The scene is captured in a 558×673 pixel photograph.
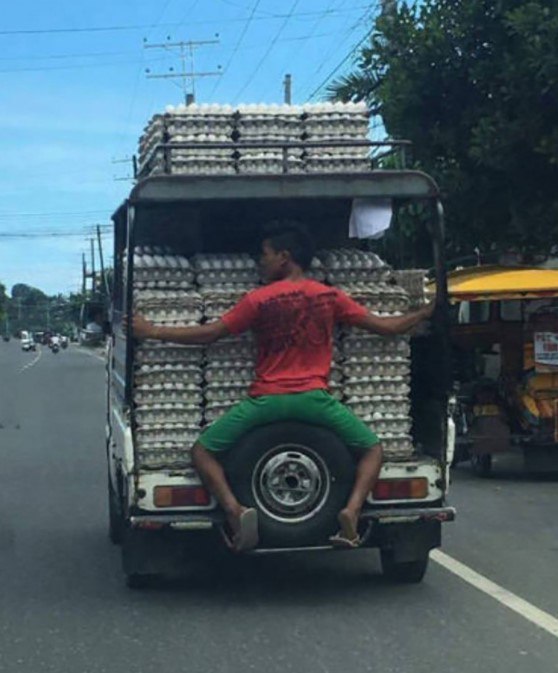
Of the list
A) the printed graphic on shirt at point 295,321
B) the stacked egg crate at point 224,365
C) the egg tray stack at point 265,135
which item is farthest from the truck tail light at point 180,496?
the egg tray stack at point 265,135

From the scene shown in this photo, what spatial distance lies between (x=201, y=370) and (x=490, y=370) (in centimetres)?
→ 863

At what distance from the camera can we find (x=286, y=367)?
25.7 ft

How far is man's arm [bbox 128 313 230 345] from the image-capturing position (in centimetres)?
774

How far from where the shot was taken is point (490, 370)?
16.1 meters

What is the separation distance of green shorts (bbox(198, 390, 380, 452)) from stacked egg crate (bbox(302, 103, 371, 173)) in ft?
5.28

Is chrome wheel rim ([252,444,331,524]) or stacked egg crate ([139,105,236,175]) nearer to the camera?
chrome wheel rim ([252,444,331,524])

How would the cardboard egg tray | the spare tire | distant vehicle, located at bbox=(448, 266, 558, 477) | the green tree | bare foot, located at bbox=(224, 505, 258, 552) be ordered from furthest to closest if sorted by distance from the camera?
the green tree < distant vehicle, located at bbox=(448, 266, 558, 477) < the cardboard egg tray < the spare tire < bare foot, located at bbox=(224, 505, 258, 552)

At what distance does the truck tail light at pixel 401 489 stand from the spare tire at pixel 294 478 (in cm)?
27

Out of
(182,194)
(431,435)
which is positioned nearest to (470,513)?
(431,435)

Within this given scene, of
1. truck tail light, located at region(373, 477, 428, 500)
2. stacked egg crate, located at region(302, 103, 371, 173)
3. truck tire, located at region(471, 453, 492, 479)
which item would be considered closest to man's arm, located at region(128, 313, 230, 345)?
truck tail light, located at region(373, 477, 428, 500)

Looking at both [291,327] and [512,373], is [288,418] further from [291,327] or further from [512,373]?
[512,373]

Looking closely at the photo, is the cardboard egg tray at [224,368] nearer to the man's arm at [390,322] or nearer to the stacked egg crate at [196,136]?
the man's arm at [390,322]

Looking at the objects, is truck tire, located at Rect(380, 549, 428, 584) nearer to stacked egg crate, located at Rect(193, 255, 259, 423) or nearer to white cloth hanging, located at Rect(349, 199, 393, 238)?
stacked egg crate, located at Rect(193, 255, 259, 423)

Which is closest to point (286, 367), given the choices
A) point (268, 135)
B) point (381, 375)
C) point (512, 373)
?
point (381, 375)
